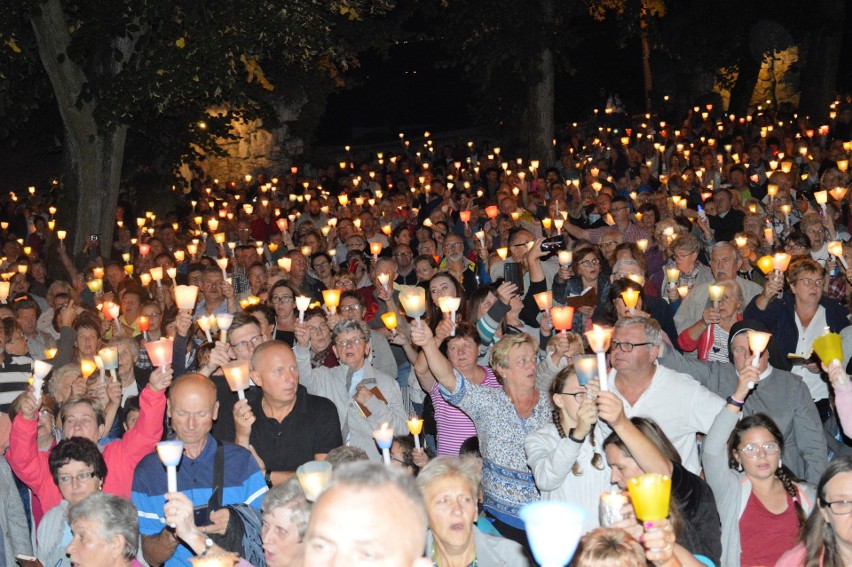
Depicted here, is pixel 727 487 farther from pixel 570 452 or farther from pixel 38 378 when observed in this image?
pixel 38 378

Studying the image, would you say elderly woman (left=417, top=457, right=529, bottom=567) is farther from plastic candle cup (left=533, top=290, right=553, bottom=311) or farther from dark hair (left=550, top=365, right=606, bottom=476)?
plastic candle cup (left=533, top=290, right=553, bottom=311)

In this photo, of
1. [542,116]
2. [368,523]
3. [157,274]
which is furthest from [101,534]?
[542,116]

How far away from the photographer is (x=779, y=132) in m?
18.0

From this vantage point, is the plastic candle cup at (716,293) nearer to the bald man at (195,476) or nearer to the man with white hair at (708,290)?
the man with white hair at (708,290)

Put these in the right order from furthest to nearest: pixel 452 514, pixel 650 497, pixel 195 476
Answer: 1. pixel 195 476
2. pixel 452 514
3. pixel 650 497

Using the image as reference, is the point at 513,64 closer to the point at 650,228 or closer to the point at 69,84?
the point at 69,84

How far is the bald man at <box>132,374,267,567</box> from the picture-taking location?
16.0 feet

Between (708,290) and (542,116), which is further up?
(542,116)

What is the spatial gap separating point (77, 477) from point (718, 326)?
3.78 meters

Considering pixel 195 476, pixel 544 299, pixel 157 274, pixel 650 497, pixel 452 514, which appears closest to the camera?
pixel 650 497

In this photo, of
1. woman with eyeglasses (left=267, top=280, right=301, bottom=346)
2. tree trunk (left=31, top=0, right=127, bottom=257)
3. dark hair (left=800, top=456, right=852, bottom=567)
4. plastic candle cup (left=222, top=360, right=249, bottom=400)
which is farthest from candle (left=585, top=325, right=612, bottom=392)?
tree trunk (left=31, top=0, right=127, bottom=257)

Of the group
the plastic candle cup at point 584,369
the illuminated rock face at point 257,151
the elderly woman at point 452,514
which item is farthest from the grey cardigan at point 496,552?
the illuminated rock face at point 257,151

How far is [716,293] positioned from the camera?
23.0 ft

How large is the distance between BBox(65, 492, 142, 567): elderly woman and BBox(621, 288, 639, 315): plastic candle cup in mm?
3450
